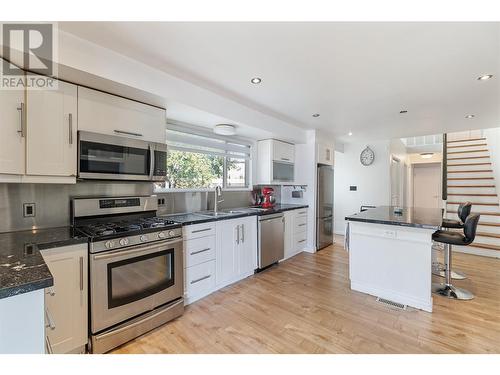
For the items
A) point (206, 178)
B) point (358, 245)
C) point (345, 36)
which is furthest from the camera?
point (206, 178)

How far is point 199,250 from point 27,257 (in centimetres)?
153

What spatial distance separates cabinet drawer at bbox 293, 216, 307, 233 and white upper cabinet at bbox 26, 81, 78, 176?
10.9ft

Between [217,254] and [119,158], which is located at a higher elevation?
[119,158]

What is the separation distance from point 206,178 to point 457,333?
321 cm

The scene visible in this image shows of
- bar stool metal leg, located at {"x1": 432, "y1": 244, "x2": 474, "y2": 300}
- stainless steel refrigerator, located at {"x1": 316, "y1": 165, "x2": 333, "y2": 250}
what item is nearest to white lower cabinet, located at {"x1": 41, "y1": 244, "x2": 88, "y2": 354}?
bar stool metal leg, located at {"x1": 432, "y1": 244, "x2": 474, "y2": 300}

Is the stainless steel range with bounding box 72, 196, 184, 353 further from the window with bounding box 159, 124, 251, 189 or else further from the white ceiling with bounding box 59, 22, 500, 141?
the white ceiling with bounding box 59, 22, 500, 141

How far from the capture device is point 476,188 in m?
4.93

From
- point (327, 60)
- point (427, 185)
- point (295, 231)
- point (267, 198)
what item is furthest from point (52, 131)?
point (427, 185)

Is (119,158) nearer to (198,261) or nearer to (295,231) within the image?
(198,261)

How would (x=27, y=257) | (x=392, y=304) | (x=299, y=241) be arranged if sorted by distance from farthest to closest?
1. (x=299, y=241)
2. (x=392, y=304)
3. (x=27, y=257)

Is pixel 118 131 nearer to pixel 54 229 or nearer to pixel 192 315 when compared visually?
pixel 54 229

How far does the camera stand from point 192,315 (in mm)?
2318

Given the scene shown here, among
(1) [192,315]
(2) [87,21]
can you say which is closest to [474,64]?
(2) [87,21]

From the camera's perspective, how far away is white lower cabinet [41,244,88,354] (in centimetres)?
156
